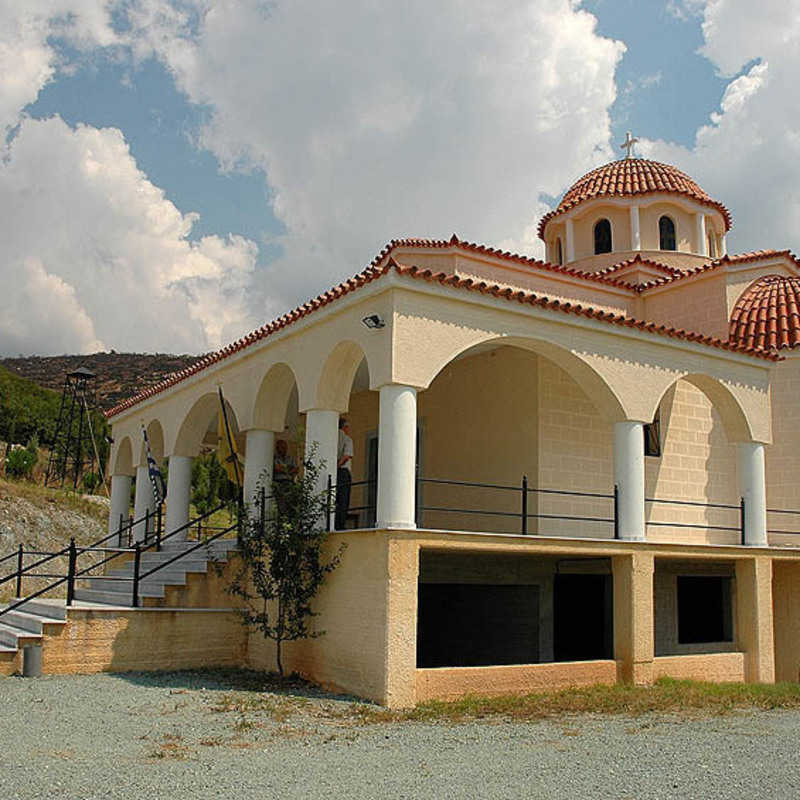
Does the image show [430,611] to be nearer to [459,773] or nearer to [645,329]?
[645,329]

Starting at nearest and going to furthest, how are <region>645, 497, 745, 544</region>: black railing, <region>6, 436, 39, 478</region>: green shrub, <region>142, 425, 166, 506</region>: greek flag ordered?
<region>645, 497, 745, 544</region>: black railing, <region>142, 425, 166, 506</region>: greek flag, <region>6, 436, 39, 478</region>: green shrub

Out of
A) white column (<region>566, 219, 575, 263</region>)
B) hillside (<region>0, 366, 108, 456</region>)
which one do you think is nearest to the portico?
white column (<region>566, 219, 575, 263</region>)

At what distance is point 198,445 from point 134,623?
569cm

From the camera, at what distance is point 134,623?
11.6m

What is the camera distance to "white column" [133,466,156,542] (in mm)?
18734

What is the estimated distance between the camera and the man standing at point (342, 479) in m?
12.2

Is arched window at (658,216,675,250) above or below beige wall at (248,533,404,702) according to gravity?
above

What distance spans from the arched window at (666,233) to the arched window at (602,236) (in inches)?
47.4

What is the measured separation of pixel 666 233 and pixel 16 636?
16691mm

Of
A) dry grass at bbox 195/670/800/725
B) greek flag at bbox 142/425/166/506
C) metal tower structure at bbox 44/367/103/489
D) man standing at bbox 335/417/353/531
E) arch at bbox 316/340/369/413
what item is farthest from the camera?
metal tower structure at bbox 44/367/103/489

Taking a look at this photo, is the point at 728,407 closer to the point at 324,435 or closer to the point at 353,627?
the point at 324,435

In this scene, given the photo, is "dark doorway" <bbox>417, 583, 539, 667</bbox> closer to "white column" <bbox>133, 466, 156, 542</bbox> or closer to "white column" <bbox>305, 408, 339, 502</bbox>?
"white column" <bbox>305, 408, 339, 502</bbox>

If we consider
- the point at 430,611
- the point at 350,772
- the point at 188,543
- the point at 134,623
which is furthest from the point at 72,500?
the point at 350,772

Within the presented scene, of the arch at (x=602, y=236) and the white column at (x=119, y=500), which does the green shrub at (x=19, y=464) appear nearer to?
the white column at (x=119, y=500)
